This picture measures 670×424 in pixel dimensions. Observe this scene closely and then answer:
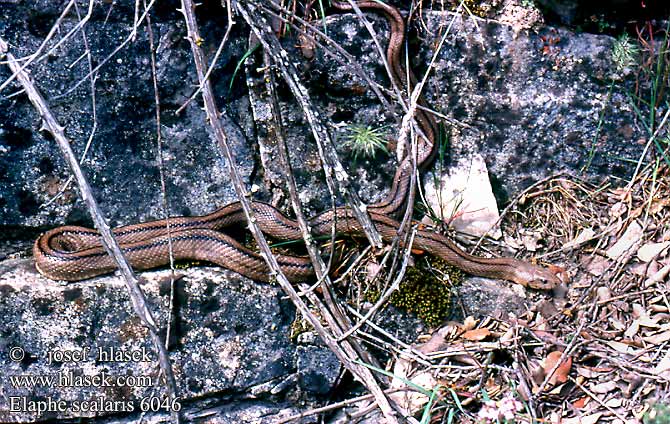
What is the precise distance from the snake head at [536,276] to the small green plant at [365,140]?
1374 mm

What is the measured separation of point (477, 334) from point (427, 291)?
1.62 ft

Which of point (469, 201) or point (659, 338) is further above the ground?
point (469, 201)

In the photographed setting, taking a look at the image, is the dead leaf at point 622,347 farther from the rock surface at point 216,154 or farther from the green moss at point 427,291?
the green moss at point 427,291

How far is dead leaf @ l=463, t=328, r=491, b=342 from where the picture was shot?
16.6ft

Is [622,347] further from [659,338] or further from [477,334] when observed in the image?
[477,334]

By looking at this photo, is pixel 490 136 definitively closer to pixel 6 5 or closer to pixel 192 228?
pixel 192 228

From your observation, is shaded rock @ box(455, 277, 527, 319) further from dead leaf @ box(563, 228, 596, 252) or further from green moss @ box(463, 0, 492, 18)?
green moss @ box(463, 0, 492, 18)

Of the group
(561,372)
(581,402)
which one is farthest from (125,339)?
(581,402)

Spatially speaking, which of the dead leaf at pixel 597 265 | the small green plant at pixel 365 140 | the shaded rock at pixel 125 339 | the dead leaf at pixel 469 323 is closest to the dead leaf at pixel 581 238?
the dead leaf at pixel 597 265

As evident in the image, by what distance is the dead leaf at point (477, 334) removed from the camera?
5047mm

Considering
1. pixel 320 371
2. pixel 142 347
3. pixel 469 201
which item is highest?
pixel 469 201

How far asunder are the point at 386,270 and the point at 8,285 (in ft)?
8.89

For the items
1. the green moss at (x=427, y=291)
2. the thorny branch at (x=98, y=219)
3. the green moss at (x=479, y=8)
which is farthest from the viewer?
the green moss at (x=479, y=8)

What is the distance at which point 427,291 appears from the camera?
17.5ft
